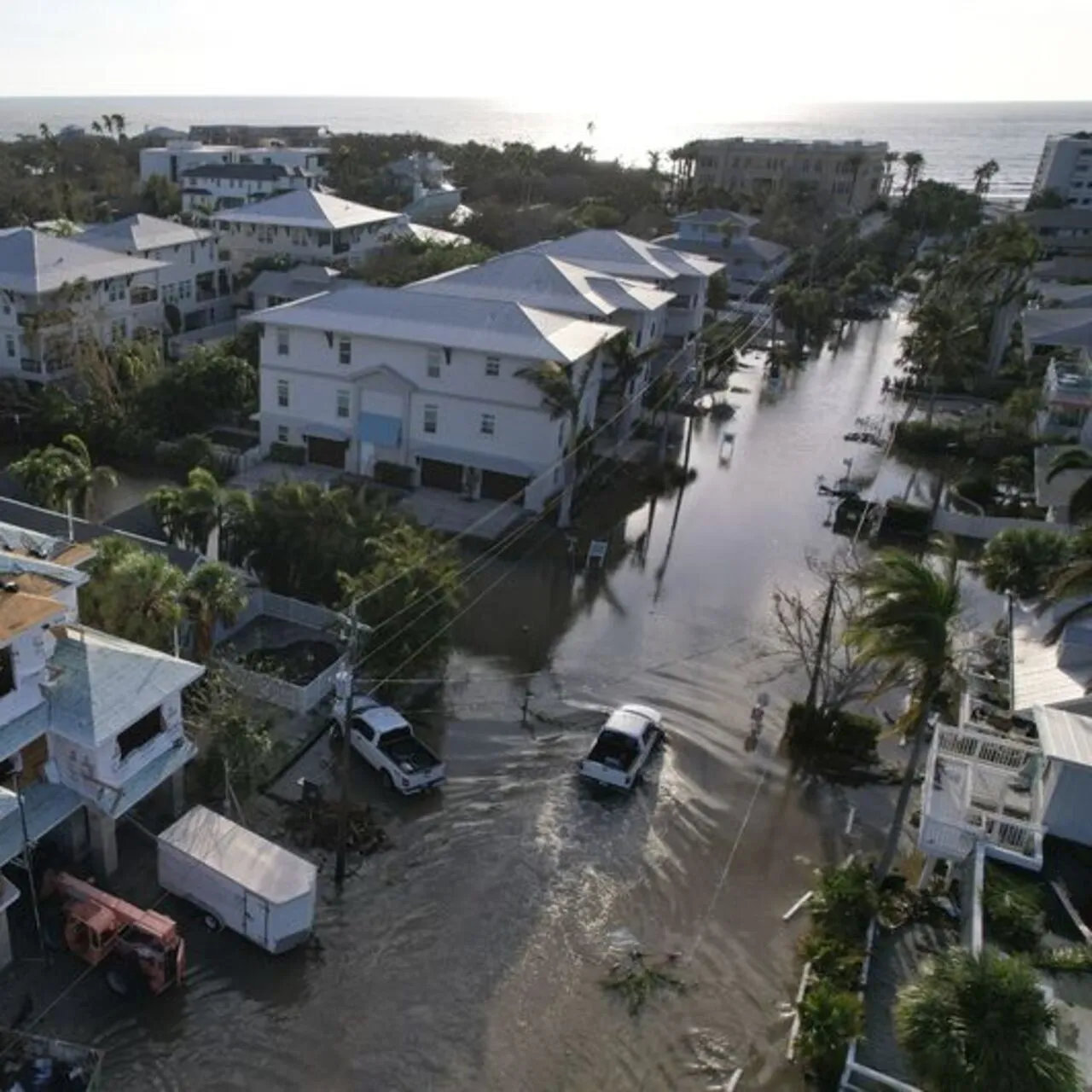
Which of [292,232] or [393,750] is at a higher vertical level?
[292,232]

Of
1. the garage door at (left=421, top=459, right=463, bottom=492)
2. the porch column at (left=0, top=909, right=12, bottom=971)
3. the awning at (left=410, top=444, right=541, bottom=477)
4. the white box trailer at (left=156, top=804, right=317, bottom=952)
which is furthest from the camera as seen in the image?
the garage door at (left=421, top=459, right=463, bottom=492)

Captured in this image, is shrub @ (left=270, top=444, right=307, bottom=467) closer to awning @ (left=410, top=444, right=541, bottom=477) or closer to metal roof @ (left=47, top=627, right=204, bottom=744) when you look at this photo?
awning @ (left=410, top=444, right=541, bottom=477)

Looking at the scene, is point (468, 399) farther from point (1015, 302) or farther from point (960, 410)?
point (1015, 302)

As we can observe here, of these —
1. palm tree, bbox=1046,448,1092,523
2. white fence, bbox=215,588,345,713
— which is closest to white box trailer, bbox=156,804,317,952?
white fence, bbox=215,588,345,713

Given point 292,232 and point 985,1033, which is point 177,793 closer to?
point 985,1033

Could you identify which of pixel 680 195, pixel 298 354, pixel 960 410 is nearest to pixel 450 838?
pixel 298 354

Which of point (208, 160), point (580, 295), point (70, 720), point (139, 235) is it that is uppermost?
point (208, 160)

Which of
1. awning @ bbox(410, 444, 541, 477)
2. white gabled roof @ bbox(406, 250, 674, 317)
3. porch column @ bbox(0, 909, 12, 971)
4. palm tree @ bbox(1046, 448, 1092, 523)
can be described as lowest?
porch column @ bbox(0, 909, 12, 971)

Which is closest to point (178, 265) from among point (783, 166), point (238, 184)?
point (238, 184)
